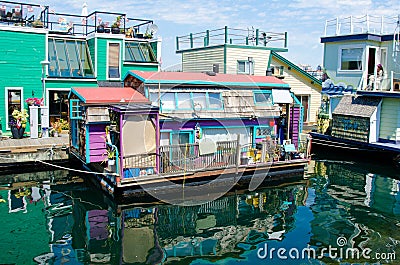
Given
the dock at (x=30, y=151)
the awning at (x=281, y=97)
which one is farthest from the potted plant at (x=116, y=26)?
the awning at (x=281, y=97)

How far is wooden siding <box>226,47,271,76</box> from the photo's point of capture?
1007 inches

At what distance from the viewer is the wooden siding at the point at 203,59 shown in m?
26.0

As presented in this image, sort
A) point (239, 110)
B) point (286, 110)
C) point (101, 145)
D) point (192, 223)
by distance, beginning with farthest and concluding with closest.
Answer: point (286, 110), point (239, 110), point (101, 145), point (192, 223)

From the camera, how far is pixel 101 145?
15.0 meters

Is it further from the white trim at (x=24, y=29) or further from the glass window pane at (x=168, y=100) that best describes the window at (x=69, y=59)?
the glass window pane at (x=168, y=100)

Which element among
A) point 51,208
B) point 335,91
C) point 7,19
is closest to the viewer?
point 51,208

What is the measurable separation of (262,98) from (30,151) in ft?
34.3

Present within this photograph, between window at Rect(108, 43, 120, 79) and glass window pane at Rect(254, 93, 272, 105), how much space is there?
10.2 meters

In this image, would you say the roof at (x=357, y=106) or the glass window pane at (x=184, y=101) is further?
the roof at (x=357, y=106)

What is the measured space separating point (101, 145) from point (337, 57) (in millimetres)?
17519

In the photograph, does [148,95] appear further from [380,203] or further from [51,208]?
[380,203]

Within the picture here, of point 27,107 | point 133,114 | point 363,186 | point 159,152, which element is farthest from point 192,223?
point 27,107

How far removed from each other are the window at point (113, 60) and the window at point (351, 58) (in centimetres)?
1414

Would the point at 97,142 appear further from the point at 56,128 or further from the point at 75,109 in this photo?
the point at 56,128
